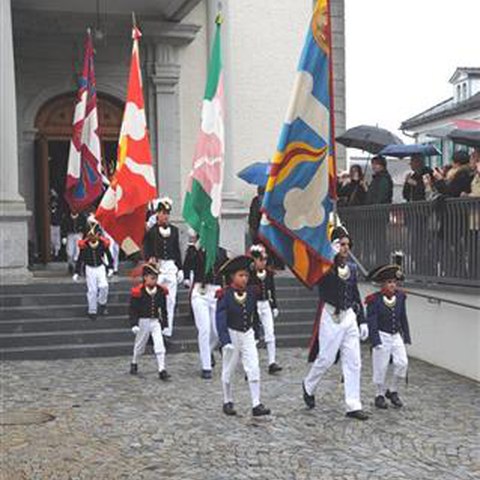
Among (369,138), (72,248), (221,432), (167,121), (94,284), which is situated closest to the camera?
(221,432)

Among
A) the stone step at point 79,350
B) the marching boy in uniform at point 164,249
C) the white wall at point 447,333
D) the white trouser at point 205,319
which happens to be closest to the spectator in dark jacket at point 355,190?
the white wall at point 447,333

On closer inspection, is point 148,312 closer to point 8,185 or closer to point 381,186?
point 381,186

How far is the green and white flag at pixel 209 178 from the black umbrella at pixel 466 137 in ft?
9.36

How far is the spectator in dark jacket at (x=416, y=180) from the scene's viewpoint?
12.4 meters

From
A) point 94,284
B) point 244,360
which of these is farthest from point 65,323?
point 244,360

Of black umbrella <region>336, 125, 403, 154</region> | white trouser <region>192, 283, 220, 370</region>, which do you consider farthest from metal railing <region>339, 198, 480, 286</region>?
white trouser <region>192, 283, 220, 370</region>

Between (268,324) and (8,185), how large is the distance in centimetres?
614

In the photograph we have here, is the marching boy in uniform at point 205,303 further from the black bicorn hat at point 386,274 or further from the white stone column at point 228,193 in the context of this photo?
the white stone column at point 228,193

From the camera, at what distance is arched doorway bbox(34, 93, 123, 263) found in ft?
61.1

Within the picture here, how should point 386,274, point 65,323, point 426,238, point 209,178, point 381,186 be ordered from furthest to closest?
1. point 381,186
2. point 65,323
3. point 426,238
4. point 209,178
5. point 386,274

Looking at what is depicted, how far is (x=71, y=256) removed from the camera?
56.6ft

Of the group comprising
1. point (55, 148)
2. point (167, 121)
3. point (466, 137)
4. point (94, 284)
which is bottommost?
point (94, 284)

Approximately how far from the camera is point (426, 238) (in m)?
12.0

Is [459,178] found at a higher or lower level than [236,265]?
higher
